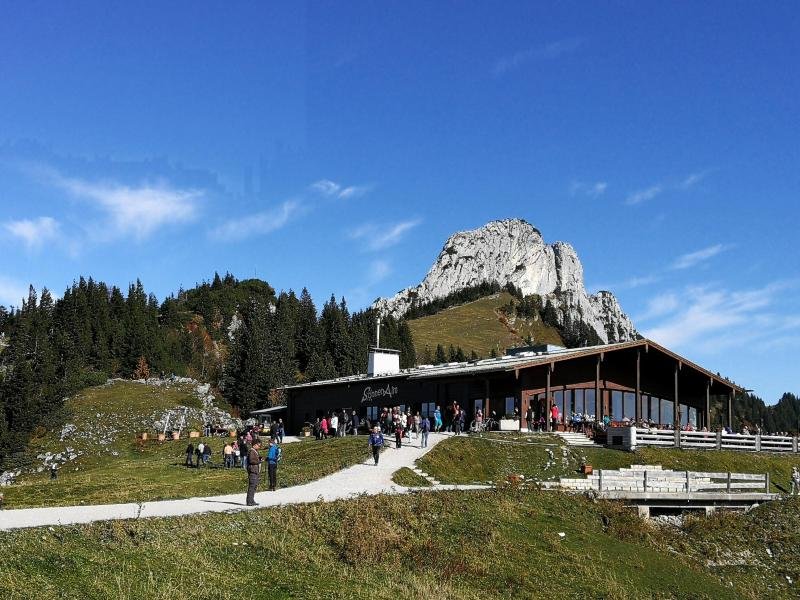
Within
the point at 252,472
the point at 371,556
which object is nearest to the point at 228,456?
the point at 252,472

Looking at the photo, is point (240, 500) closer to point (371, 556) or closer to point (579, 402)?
point (371, 556)

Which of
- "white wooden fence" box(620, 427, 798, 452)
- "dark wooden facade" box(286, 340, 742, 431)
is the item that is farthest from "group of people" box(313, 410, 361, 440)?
"white wooden fence" box(620, 427, 798, 452)

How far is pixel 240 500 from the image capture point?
2361 cm

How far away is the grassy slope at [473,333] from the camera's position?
567 ft

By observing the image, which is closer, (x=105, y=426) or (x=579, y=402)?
(x=579, y=402)

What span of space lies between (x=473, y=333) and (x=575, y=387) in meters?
139

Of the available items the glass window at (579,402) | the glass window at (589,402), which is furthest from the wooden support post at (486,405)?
the glass window at (589,402)

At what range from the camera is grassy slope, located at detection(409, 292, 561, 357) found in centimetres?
17288

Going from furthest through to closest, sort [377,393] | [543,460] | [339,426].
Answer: [377,393] < [339,426] < [543,460]

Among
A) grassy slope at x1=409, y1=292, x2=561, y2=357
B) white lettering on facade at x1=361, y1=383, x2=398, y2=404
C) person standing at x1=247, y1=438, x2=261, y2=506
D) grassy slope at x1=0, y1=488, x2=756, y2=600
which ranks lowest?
grassy slope at x1=0, y1=488, x2=756, y2=600

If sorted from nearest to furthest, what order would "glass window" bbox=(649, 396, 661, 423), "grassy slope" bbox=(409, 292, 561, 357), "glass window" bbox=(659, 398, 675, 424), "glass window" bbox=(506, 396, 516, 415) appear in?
"glass window" bbox=(506, 396, 516, 415)
"glass window" bbox=(649, 396, 661, 423)
"glass window" bbox=(659, 398, 675, 424)
"grassy slope" bbox=(409, 292, 561, 357)

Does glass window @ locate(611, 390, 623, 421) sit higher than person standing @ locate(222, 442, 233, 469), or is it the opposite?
glass window @ locate(611, 390, 623, 421)

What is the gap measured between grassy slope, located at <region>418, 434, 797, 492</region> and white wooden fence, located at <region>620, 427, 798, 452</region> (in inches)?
28.7

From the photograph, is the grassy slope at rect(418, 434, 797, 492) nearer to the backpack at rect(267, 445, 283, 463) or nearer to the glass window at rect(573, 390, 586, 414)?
the glass window at rect(573, 390, 586, 414)
